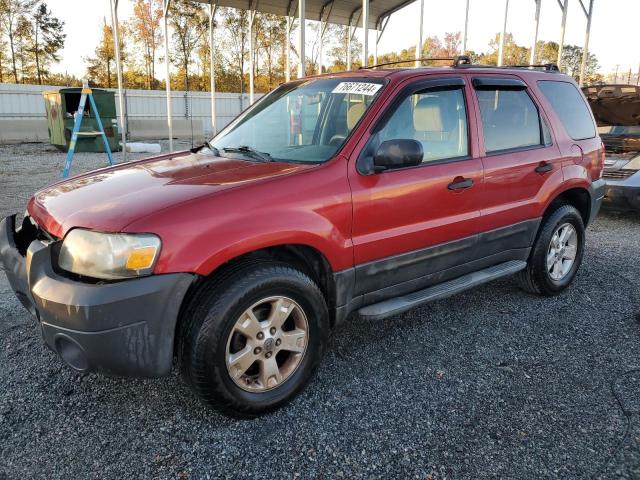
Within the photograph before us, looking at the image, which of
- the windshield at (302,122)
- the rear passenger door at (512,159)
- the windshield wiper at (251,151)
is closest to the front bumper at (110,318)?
the windshield wiper at (251,151)

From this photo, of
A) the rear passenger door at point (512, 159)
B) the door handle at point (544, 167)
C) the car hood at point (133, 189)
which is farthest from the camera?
the door handle at point (544, 167)

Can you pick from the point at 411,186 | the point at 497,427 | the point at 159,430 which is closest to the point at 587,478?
the point at 497,427

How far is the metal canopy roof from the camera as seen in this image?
12.8 metres

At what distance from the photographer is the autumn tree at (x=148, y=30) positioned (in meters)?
38.7

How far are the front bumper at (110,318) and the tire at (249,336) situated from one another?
13 cm

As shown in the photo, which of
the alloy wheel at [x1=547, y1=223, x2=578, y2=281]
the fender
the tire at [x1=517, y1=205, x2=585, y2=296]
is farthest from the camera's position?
the alloy wheel at [x1=547, y1=223, x2=578, y2=281]

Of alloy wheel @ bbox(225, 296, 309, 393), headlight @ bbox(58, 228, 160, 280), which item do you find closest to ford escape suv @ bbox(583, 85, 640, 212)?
alloy wheel @ bbox(225, 296, 309, 393)

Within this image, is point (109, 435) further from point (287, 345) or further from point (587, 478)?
point (587, 478)

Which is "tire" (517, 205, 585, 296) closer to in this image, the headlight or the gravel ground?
the gravel ground

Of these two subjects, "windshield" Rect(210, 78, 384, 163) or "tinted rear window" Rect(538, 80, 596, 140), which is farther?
"tinted rear window" Rect(538, 80, 596, 140)

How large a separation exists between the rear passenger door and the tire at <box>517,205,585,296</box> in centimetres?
14

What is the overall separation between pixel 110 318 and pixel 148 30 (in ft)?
140

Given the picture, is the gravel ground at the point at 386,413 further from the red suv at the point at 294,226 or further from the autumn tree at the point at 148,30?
the autumn tree at the point at 148,30

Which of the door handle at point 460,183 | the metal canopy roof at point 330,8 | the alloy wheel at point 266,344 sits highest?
the metal canopy roof at point 330,8
